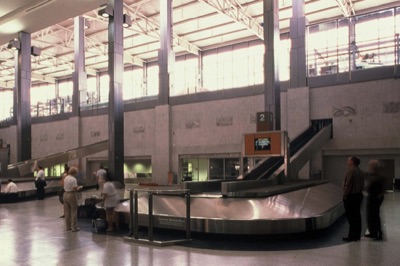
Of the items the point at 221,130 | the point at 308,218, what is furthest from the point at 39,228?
the point at 221,130

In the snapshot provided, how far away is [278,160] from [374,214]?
26.3 feet

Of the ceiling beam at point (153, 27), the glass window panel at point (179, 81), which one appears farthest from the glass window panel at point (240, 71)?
the ceiling beam at point (153, 27)

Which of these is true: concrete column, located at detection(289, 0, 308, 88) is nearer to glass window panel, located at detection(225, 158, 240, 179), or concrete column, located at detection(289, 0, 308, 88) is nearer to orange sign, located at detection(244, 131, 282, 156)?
glass window panel, located at detection(225, 158, 240, 179)

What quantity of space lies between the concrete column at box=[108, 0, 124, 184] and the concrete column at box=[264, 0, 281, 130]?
8185mm

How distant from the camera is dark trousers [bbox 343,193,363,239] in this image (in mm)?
8092

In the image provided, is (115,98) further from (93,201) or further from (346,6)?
(346,6)

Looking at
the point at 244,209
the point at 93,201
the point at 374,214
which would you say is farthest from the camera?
the point at 93,201

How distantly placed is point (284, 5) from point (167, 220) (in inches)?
943

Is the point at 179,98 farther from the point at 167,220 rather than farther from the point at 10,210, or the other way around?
the point at 167,220

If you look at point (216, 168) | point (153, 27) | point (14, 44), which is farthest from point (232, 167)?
point (14, 44)

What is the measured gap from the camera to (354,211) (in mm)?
8109

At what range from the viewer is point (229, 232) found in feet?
28.0

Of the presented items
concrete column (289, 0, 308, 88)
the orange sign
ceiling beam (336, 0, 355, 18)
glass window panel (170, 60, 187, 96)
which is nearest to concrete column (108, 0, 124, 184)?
glass window panel (170, 60, 187, 96)

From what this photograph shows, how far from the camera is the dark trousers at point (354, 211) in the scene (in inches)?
319
